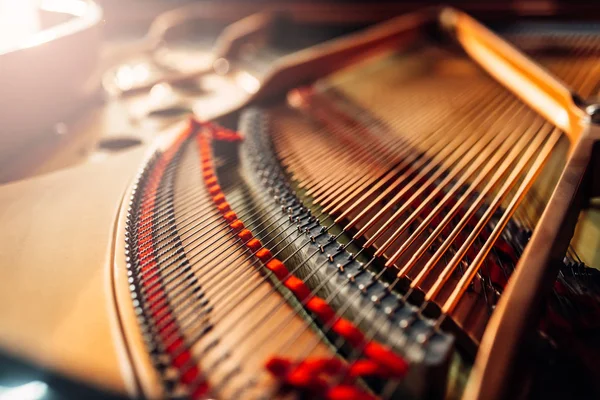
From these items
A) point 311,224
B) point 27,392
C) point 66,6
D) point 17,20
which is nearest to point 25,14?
point 17,20

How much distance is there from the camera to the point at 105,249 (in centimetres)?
124

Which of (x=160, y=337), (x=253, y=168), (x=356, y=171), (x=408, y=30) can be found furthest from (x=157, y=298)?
(x=408, y=30)

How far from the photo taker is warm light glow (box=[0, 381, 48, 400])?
3.00 feet

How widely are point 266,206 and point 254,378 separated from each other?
64cm

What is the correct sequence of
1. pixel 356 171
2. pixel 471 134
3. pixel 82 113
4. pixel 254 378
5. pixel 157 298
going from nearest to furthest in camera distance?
1. pixel 254 378
2. pixel 157 298
3. pixel 356 171
4. pixel 471 134
5. pixel 82 113

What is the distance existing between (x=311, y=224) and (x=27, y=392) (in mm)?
742

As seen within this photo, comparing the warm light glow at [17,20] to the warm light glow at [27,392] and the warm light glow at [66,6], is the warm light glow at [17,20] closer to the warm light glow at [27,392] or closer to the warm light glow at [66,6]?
the warm light glow at [66,6]

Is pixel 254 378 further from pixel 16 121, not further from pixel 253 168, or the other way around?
pixel 16 121

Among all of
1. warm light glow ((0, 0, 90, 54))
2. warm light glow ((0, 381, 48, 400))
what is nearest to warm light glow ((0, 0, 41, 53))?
warm light glow ((0, 0, 90, 54))

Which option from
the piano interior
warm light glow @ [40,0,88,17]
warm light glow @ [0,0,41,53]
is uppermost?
warm light glow @ [0,0,41,53]

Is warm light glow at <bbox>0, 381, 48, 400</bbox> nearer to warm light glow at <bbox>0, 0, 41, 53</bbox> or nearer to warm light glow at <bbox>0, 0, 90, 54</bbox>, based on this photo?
warm light glow at <bbox>0, 0, 90, 54</bbox>

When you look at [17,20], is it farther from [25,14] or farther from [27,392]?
[27,392]

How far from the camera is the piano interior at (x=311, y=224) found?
3.06ft

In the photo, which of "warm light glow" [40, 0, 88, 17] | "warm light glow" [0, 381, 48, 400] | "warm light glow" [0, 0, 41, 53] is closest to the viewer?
"warm light glow" [0, 381, 48, 400]
